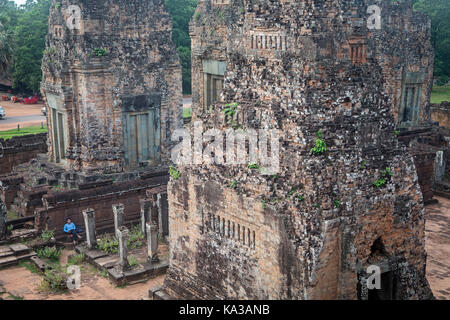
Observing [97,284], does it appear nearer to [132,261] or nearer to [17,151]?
[132,261]

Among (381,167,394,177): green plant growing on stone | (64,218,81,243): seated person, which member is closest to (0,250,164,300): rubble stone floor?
(64,218,81,243): seated person

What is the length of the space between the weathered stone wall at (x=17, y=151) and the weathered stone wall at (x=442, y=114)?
18.0 meters

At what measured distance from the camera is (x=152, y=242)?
1371 cm

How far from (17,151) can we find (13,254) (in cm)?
754

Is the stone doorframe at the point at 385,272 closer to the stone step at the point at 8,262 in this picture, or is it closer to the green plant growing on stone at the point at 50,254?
the green plant growing on stone at the point at 50,254

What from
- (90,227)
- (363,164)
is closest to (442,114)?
(90,227)

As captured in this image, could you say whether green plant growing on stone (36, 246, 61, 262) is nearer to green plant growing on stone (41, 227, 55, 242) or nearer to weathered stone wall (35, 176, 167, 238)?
green plant growing on stone (41, 227, 55, 242)

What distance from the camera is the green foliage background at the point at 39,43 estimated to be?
40062mm

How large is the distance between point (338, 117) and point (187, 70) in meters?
33.7

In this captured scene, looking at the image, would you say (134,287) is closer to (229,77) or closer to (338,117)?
(229,77)

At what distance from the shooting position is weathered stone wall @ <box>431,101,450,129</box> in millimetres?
26969

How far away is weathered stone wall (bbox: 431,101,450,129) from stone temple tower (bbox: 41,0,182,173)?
14.5 m
